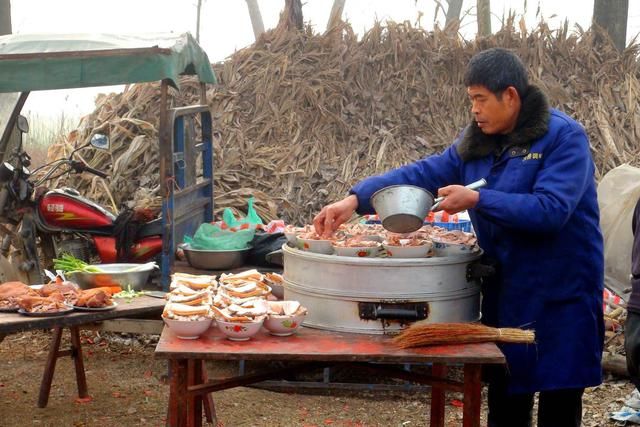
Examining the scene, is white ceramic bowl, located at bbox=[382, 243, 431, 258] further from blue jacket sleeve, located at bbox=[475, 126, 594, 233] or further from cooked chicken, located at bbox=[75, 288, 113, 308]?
cooked chicken, located at bbox=[75, 288, 113, 308]

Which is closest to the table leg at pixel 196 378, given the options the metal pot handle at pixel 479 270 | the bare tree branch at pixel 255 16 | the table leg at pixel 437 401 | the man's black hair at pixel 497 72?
the table leg at pixel 437 401

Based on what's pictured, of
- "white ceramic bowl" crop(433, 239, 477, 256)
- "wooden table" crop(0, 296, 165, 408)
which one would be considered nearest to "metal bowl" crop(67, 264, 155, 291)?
"wooden table" crop(0, 296, 165, 408)

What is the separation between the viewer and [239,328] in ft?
10.4

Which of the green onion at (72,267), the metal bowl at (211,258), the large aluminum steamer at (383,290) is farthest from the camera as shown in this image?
the metal bowl at (211,258)

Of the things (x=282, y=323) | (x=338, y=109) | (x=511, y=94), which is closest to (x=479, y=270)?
(x=511, y=94)

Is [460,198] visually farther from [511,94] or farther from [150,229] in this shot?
[150,229]

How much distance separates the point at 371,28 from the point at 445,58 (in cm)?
111

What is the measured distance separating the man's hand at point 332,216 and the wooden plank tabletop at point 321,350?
1.75 ft

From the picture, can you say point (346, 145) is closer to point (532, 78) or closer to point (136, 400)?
point (532, 78)

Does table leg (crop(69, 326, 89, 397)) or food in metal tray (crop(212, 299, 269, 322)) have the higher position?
food in metal tray (crop(212, 299, 269, 322))

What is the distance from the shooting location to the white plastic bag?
6.83 m

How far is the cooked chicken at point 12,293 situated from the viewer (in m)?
4.14

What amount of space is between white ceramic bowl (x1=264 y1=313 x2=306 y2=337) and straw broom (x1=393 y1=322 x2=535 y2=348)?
0.39m

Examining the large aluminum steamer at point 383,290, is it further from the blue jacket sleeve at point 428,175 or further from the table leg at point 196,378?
the table leg at point 196,378
